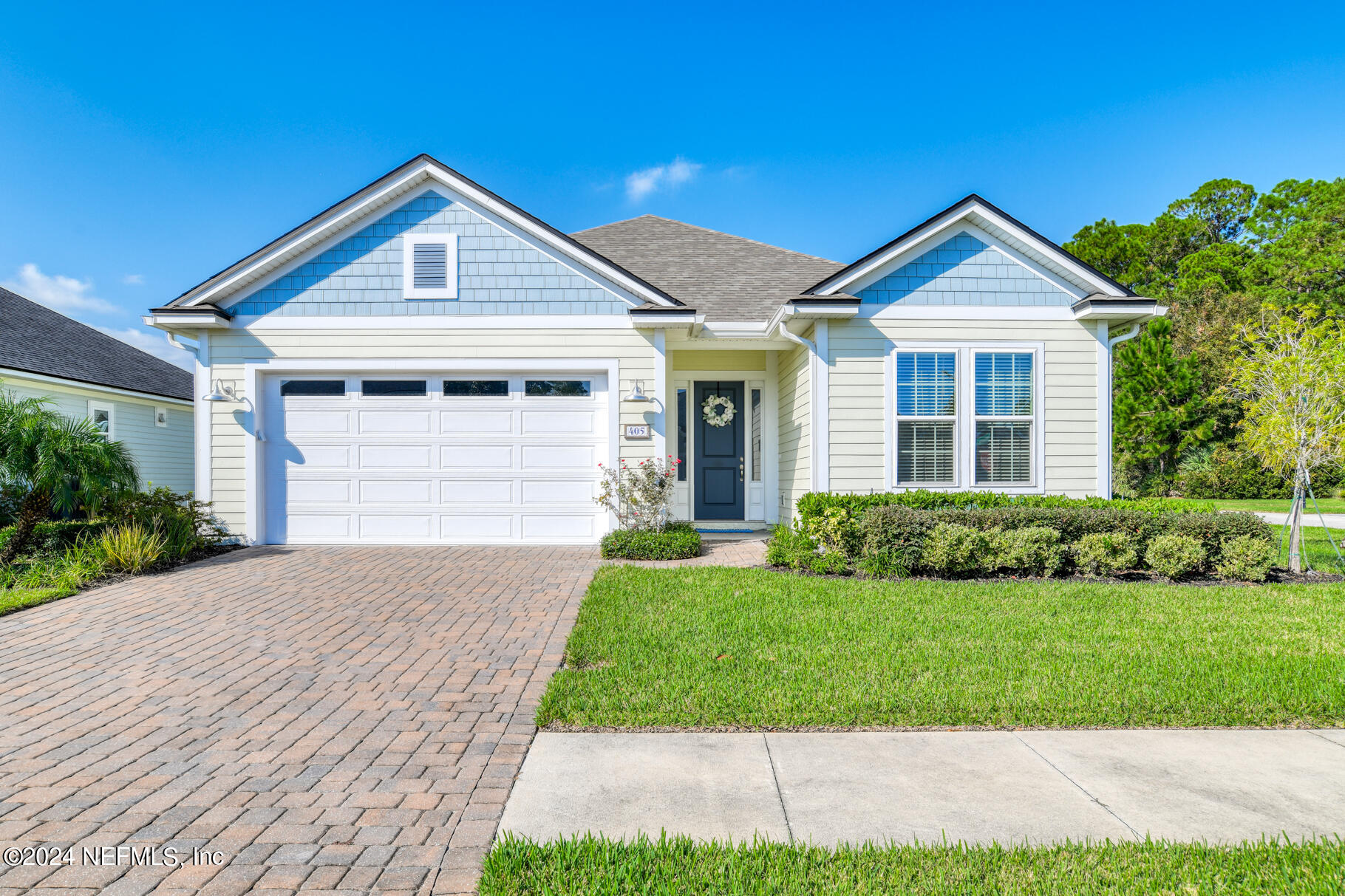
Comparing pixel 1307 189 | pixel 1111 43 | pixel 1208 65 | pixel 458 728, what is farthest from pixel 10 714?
pixel 1307 189

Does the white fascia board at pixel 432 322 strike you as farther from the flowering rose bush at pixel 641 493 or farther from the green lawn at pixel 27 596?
the green lawn at pixel 27 596

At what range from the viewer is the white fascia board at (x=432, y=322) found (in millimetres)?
9945

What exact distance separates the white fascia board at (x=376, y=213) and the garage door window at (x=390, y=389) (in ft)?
6.56

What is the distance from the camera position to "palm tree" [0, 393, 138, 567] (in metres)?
8.34

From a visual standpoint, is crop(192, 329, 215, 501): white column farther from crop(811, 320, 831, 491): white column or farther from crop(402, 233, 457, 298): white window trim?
crop(811, 320, 831, 491): white column

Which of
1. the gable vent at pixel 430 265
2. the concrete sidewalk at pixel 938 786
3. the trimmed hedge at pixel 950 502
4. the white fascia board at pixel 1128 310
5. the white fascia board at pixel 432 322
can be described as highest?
the gable vent at pixel 430 265

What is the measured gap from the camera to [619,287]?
10039 millimetres

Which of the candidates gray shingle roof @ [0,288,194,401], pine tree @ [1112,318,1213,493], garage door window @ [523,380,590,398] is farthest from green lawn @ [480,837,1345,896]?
pine tree @ [1112,318,1213,493]

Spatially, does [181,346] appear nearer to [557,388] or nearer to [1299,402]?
[557,388]

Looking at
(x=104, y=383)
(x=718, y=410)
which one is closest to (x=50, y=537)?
(x=104, y=383)

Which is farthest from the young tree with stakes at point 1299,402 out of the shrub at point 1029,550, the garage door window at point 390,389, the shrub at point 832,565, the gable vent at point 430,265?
the garage door window at point 390,389

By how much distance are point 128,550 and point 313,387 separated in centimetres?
320

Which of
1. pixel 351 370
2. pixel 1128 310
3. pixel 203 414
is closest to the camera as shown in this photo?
pixel 1128 310

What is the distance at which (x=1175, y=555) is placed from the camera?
749 cm
